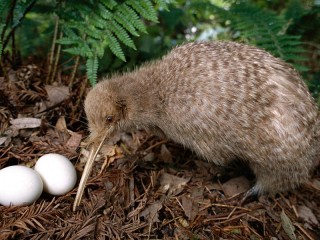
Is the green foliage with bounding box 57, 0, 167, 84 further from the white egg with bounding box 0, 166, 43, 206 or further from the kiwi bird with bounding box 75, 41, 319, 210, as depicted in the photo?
the white egg with bounding box 0, 166, 43, 206

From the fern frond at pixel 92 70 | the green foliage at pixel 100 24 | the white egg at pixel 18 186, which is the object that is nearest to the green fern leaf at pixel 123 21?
the green foliage at pixel 100 24

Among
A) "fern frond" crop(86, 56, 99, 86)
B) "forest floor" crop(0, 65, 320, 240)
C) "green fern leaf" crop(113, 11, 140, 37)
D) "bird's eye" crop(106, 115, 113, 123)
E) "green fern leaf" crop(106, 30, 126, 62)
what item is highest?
"green fern leaf" crop(113, 11, 140, 37)

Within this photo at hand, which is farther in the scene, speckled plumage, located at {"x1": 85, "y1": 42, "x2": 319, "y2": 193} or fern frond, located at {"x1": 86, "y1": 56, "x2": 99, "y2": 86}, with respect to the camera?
fern frond, located at {"x1": 86, "y1": 56, "x2": 99, "y2": 86}

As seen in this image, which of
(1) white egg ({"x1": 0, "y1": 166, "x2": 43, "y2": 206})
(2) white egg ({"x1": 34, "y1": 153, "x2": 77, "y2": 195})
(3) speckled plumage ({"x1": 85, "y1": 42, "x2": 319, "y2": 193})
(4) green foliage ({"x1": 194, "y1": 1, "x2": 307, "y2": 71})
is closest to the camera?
(1) white egg ({"x1": 0, "y1": 166, "x2": 43, "y2": 206})

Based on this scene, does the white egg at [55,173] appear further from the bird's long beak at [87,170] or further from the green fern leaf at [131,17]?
the green fern leaf at [131,17]

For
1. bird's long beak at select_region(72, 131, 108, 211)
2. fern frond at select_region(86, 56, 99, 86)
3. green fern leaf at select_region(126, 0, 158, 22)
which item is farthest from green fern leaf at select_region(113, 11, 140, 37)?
bird's long beak at select_region(72, 131, 108, 211)

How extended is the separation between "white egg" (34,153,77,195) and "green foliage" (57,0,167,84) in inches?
25.8

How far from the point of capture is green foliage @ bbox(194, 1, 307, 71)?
2930mm

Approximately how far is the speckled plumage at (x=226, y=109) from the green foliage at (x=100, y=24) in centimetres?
26

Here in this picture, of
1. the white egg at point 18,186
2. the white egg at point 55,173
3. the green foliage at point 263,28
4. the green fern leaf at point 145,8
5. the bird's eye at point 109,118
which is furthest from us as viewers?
the green foliage at point 263,28

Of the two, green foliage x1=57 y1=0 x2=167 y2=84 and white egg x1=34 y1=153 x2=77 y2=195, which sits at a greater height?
green foliage x1=57 y1=0 x2=167 y2=84

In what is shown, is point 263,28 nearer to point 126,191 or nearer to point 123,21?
point 123,21

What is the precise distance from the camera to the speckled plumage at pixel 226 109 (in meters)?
2.19

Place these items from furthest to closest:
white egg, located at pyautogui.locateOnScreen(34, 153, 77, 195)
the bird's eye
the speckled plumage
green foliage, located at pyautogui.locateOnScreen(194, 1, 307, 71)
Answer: green foliage, located at pyautogui.locateOnScreen(194, 1, 307, 71)
the bird's eye
the speckled plumage
white egg, located at pyautogui.locateOnScreen(34, 153, 77, 195)
